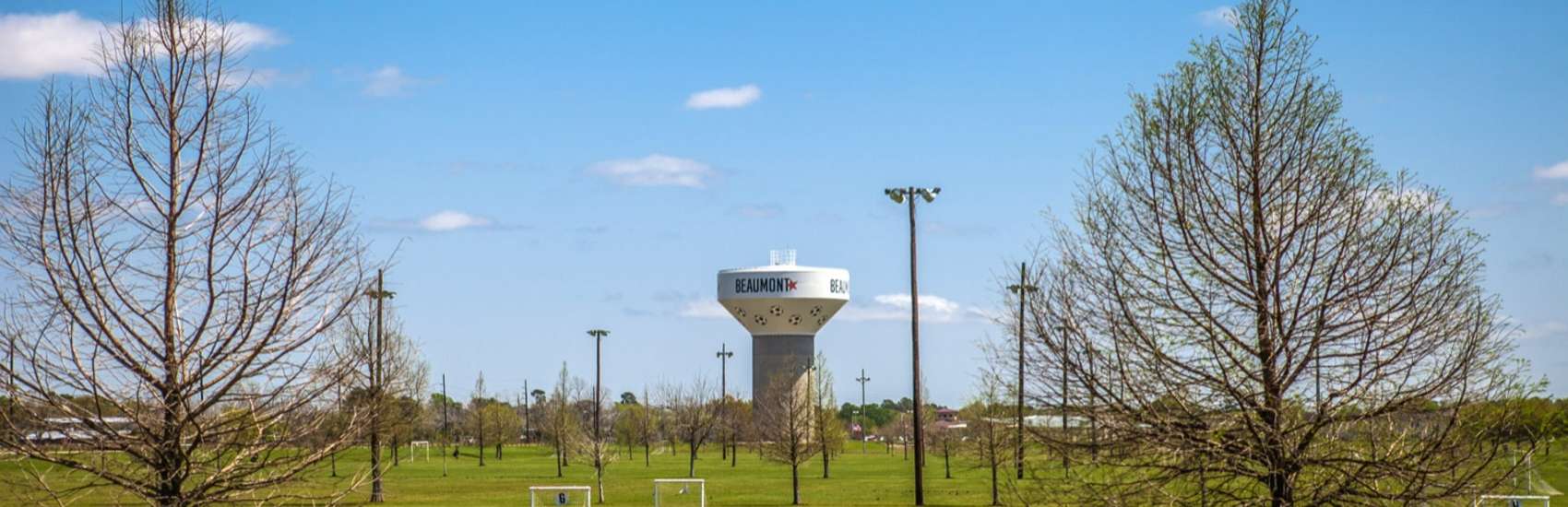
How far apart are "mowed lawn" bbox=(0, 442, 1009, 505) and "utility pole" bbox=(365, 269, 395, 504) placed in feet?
3.24

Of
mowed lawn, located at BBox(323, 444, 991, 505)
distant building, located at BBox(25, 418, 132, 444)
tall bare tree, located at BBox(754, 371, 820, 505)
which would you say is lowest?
mowed lawn, located at BBox(323, 444, 991, 505)

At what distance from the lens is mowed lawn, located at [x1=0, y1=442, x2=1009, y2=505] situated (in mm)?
44656

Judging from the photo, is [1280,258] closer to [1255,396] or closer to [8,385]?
[1255,396]

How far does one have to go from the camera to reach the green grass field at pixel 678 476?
4462cm

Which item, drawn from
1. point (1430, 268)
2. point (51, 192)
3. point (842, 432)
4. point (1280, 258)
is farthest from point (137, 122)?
point (842, 432)

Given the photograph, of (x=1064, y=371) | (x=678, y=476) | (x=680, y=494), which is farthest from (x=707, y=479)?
(x=1064, y=371)

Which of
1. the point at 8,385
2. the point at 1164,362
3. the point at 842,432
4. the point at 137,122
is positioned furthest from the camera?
the point at 842,432

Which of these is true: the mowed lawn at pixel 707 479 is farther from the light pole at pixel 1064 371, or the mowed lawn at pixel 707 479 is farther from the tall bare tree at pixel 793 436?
the light pole at pixel 1064 371

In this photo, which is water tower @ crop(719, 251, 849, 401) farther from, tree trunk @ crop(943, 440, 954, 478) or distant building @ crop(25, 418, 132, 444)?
distant building @ crop(25, 418, 132, 444)

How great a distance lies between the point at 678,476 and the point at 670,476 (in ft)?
1.21

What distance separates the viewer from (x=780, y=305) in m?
99.6

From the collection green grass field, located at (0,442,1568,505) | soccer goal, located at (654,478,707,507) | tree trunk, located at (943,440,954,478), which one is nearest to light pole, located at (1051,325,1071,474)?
green grass field, located at (0,442,1568,505)

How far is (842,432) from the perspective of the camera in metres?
70.7

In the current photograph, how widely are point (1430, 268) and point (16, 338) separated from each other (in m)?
11.0
